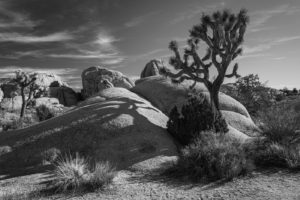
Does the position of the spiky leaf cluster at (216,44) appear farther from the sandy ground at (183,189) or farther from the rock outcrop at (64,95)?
the rock outcrop at (64,95)

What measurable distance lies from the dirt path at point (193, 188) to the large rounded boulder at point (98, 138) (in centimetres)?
192

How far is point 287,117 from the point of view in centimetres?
991

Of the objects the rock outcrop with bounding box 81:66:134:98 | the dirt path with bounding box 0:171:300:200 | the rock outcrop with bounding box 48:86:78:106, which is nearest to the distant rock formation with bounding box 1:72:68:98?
the rock outcrop with bounding box 48:86:78:106

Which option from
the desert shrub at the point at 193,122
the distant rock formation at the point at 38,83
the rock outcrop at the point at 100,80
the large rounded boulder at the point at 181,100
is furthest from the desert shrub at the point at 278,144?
the distant rock formation at the point at 38,83

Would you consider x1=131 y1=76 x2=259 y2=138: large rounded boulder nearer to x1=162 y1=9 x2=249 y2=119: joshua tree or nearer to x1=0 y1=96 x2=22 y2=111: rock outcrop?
x1=162 y1=9 x2=249 y2=119: joshua tree

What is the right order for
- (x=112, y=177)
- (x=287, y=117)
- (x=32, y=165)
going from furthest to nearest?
(x=287, y=117), (x=32, y=165), (x=112, y=177)

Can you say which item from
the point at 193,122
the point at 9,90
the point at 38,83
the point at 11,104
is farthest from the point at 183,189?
the point at 9,90

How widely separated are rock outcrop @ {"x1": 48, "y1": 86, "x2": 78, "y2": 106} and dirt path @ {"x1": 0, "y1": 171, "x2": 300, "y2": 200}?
→ 35.2 meters

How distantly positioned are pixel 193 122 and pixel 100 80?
92.6 feet

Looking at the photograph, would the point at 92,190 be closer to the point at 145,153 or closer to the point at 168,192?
the point at 168,192

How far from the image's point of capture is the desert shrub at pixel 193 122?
416 inches

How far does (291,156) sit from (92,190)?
6.09 metres

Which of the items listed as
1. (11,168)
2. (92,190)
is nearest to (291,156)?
(92,190)

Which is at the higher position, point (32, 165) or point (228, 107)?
point (228, 107)
